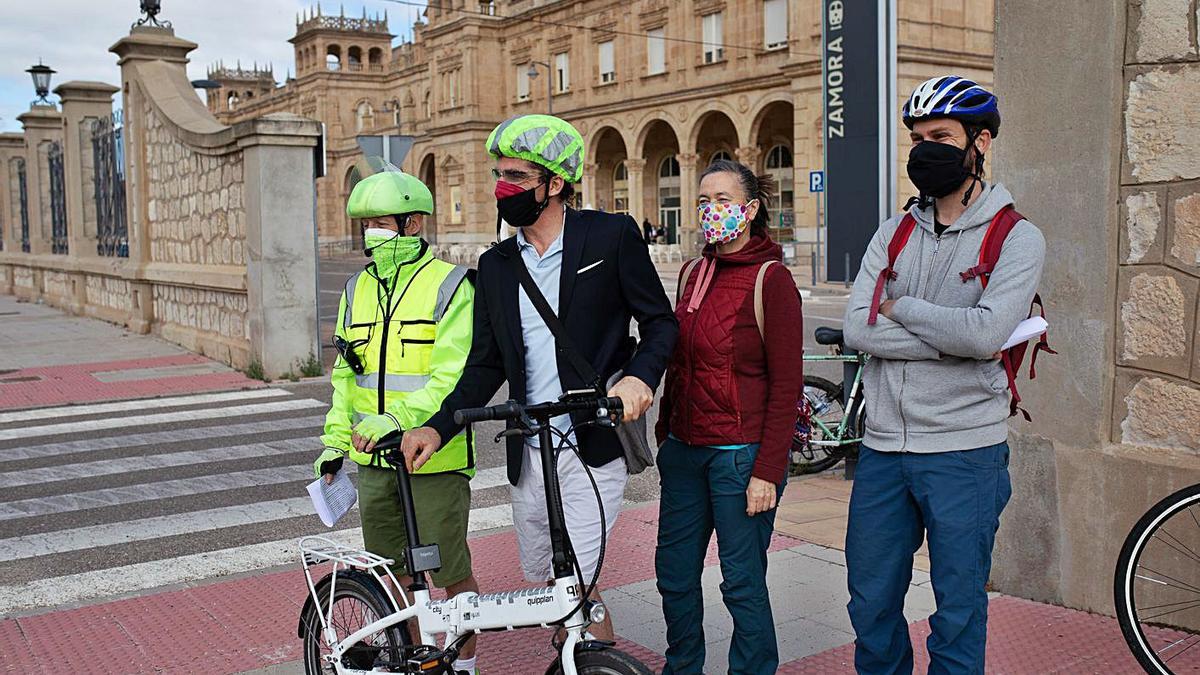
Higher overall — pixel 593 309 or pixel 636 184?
pixel 636 184

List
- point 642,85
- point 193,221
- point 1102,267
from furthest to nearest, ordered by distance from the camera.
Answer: point 642,85, point 193,221, point 1102,267

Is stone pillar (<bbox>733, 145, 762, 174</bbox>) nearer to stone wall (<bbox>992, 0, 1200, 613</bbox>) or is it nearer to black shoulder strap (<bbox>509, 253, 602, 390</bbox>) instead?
stone wall (<bbox>992, 0, 1200, 613</bbox>)

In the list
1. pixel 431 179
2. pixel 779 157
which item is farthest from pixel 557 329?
pixel 431 179

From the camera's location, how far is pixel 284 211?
41.8 feet

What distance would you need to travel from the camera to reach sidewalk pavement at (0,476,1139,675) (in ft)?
14.3

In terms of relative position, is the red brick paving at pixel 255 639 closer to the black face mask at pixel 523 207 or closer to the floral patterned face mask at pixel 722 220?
the floral patterned face mask at pixel 722 220

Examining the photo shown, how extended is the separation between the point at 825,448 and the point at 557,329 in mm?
4636

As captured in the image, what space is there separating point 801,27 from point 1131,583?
3679 cm

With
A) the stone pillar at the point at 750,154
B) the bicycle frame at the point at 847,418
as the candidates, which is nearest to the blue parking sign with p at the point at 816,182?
the stone pillar at the point at 750,154

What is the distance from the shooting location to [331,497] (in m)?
3.74

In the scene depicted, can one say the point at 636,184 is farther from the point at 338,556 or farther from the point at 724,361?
the point at 338,556

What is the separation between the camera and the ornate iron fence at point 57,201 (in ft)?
79.3

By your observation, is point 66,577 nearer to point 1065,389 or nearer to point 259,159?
point 1065,389

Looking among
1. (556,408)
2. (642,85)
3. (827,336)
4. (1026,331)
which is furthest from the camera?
(642,85)
